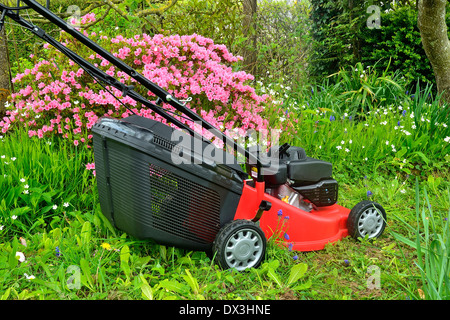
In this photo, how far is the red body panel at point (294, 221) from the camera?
7.81ft

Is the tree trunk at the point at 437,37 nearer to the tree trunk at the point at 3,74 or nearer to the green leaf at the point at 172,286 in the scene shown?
the green leaf at the point at 172,286

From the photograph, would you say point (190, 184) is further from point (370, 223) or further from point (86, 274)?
point (370, 223)

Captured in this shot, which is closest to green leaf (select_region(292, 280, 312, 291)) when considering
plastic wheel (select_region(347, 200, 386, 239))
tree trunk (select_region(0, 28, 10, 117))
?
plastic wheel (select_region(347, 200, 386, 239))

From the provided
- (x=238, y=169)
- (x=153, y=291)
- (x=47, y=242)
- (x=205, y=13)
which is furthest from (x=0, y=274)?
(x=205, y=13)

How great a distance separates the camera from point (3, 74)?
154 inches

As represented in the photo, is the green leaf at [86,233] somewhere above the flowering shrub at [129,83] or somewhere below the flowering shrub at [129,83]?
below

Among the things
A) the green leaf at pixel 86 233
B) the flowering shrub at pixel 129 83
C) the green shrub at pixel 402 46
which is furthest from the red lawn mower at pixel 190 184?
the green shrub at pixel 402 46

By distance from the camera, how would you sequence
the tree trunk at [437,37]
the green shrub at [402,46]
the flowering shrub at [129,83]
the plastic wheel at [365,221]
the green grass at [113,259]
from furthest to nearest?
the green shrub at [402,46]
the tree trunk at [437,37]
the flowering shrub at [129,83]
the plastic wheel at [365,221]
the green grass at [113,259]

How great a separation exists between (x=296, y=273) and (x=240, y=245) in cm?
32

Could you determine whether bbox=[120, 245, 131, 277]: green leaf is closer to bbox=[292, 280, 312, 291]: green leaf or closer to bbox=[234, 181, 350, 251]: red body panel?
bbox=[234, 181, 350, 251]: red body panel

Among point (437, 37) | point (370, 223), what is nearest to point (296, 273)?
point (370, 223)

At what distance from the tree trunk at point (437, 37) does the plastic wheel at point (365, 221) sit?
2.74 metres
